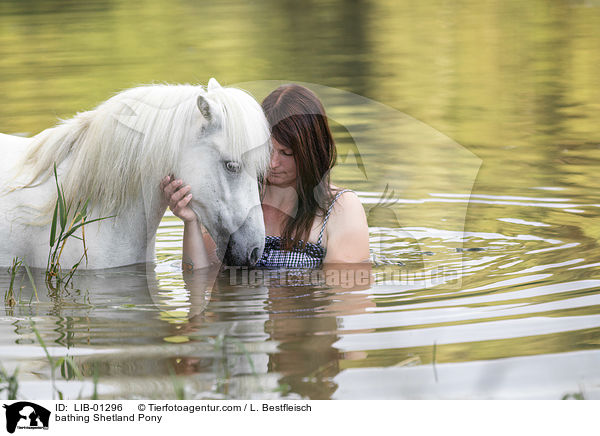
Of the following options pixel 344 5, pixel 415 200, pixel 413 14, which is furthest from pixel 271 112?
pixel 344 5

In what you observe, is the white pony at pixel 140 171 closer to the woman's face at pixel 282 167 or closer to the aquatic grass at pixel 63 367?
the woman's face at pixel 282 167

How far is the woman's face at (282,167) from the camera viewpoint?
4.43 metres

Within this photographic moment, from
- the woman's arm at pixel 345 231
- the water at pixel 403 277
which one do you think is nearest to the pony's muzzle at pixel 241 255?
the water at pixel 403 277

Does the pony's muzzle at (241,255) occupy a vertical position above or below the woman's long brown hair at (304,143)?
below

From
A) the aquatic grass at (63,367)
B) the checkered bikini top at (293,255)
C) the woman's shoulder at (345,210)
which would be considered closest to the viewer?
the aquatic grass at (63,367)

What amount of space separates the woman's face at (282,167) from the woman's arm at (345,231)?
1.00 feet

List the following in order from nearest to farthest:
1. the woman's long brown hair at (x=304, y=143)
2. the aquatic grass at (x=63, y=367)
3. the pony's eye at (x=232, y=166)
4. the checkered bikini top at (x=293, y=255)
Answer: the aquatic grass at (x=63, y=367) → the pony's eye at (x=232, y=166) → the woman's long brown hair at (x=304, y=143) → the checkered bikini top at (x=293, y=255)

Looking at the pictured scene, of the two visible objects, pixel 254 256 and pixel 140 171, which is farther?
pixel 254 256

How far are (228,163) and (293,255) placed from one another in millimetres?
1089

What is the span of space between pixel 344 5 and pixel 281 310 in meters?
19.9

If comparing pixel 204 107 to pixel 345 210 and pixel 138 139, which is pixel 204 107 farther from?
pixel 345 210

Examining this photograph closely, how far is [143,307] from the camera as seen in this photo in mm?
4156

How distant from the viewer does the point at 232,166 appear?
12.4 feet
